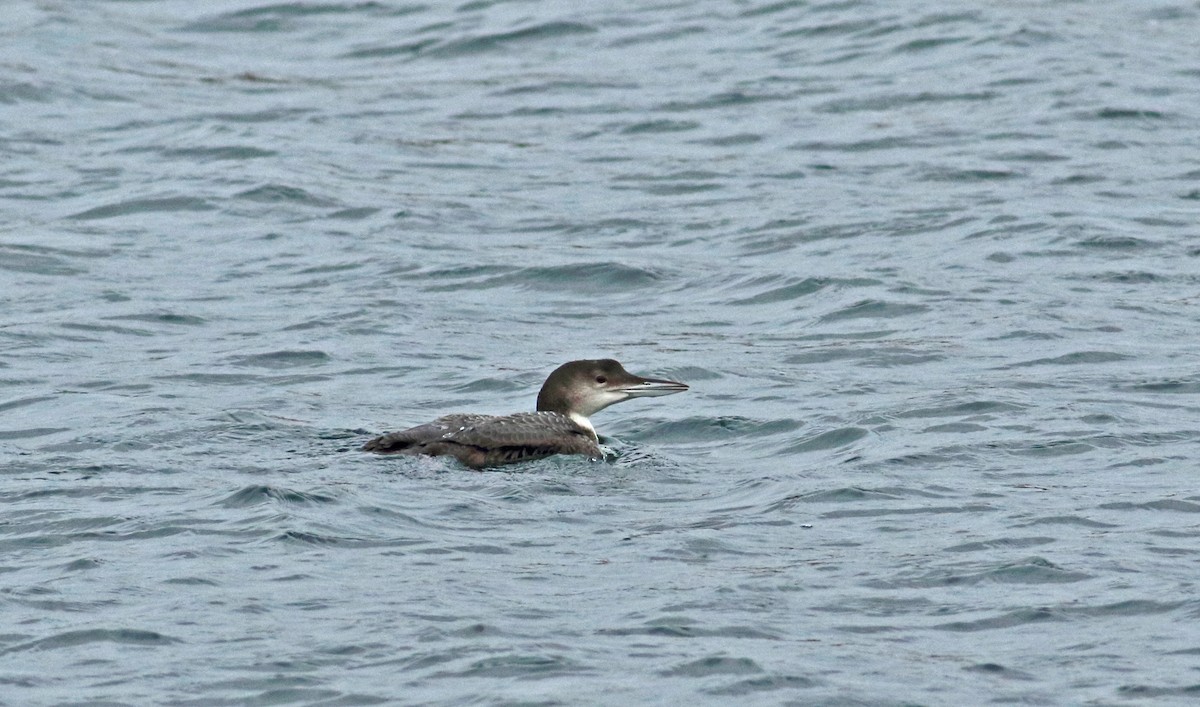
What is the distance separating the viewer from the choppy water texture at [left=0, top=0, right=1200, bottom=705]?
7656 millimetres

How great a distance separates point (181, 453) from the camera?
409 inches

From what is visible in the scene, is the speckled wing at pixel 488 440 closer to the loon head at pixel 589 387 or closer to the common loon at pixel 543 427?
the common loon at pixel 543 427

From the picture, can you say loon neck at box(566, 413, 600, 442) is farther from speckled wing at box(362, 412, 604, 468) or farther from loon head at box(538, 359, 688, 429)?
speckled wing at box(362, 412, 604, 468)

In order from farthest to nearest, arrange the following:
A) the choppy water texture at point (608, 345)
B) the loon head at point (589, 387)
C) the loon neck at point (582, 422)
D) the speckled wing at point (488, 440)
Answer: the loon head at point (589, 387)
the loon neck at point (582, 422)
the speckled wing at point (488, 440)
the choppy water texture at point (608, 345)

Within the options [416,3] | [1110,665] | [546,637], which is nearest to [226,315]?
[546,637]

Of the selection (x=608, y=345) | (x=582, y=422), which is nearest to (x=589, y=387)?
(x=582, y=422)

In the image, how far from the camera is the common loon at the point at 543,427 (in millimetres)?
10250

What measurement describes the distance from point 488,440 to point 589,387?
1026mm

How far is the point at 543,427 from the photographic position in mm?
10609

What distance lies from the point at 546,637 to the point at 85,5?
19085mm

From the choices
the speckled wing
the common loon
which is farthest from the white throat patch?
the speckled wing

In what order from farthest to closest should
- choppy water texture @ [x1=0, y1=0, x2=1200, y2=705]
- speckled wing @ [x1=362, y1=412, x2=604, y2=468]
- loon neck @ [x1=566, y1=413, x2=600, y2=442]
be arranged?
loon neck @ [x1=566, y1=413, x2=600, y2=442] → speckled wing @ [x1=362, y1=412, x2=604, y2=468] → choppy water texture @ [x1=0, y1=0, x2=1200, y2=705]

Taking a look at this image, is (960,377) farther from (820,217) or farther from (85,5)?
(85,5)

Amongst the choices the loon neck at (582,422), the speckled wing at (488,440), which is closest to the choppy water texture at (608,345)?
the speckled wing at (488,440)
